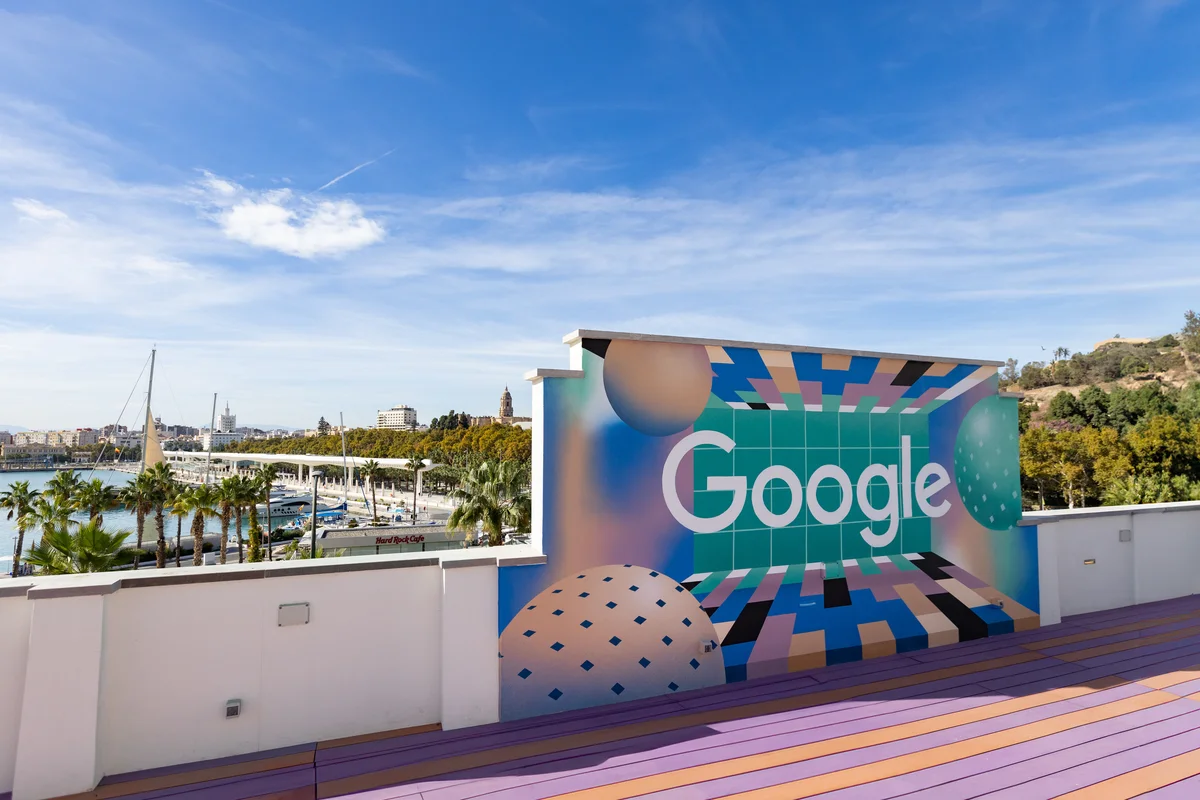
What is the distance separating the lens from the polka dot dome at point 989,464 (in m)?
5.38

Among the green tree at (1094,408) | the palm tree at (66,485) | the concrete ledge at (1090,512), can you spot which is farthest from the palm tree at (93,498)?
the green tree at (1094,408)

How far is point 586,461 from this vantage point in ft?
13.1

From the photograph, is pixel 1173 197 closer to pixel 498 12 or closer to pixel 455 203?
pixel 498 12

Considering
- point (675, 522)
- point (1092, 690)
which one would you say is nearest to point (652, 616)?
point (675, 522)

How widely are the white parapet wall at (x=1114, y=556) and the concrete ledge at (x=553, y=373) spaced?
465cm

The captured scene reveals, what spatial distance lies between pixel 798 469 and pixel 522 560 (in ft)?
7.61

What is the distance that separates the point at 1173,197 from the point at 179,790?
20.9m

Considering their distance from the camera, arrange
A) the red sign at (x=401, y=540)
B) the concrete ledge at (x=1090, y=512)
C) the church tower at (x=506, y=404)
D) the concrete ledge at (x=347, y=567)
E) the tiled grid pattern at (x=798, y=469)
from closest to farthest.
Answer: the concrete ledge at (x=347, y=567) → the tiled grid pattern at (x=798, y=469) → the concrete ledge at (x=1090, y=512) → the red sign at (x=401, y=540) → the church tower at (x=506, y=404)

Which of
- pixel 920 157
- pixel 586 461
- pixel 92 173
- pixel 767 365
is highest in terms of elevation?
pixel 920 157

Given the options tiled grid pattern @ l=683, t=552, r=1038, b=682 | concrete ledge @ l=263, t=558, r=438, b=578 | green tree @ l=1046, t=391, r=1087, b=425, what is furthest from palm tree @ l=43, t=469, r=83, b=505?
green tree @ l=1046, t=391, r=1087, b=425

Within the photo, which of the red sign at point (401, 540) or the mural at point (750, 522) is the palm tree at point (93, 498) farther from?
the mural at point (750, 522)

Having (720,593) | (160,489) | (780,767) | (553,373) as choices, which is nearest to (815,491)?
(720,593)

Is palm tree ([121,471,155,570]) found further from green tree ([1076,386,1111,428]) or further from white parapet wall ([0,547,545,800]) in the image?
green tree ([1076,386,1111,428])

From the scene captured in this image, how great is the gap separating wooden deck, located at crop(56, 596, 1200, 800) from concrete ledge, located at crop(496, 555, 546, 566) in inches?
38.5
